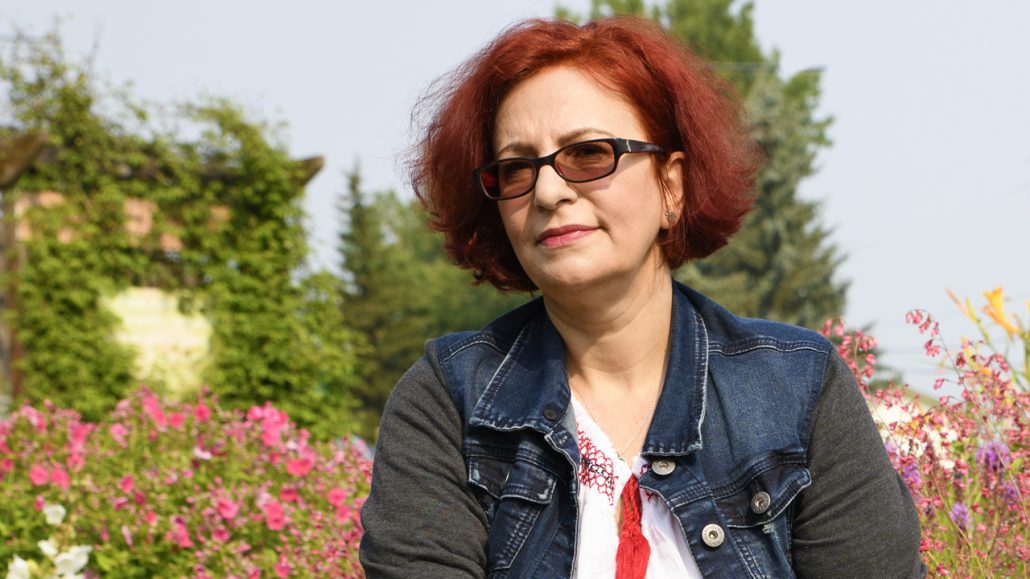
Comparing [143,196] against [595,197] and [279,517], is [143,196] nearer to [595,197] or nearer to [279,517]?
[279,517]

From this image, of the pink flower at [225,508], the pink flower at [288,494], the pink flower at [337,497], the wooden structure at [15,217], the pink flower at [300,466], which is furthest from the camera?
the wooden structure at [15,217]

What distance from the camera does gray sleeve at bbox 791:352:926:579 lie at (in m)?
2.04

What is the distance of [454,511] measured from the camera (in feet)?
7.00

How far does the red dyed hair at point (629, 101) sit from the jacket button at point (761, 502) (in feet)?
1.83

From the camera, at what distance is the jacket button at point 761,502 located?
6.71 ft

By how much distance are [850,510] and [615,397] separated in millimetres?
500

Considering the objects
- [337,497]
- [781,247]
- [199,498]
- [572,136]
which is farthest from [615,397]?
[781,247]

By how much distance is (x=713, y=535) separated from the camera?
2.05 meters

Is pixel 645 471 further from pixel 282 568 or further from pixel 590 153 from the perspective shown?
pixel 282 568

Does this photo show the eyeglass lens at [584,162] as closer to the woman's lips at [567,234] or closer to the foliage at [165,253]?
the woman's lips at [567,234]

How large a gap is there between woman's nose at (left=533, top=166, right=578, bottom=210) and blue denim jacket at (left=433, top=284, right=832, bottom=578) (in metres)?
0.33

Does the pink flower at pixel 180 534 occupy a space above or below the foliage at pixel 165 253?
below

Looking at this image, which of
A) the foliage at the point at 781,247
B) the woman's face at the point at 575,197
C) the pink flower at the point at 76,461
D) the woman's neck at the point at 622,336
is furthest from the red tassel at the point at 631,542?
the foliage at the point at 781,247

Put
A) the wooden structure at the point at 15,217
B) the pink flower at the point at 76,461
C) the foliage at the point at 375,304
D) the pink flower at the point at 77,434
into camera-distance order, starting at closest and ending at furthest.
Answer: the pink flower at the point at 76,461 < the pink flower at the point at 77,434 < the wooden structure at the point at 15,217 < the foliage at the point at 375,304
